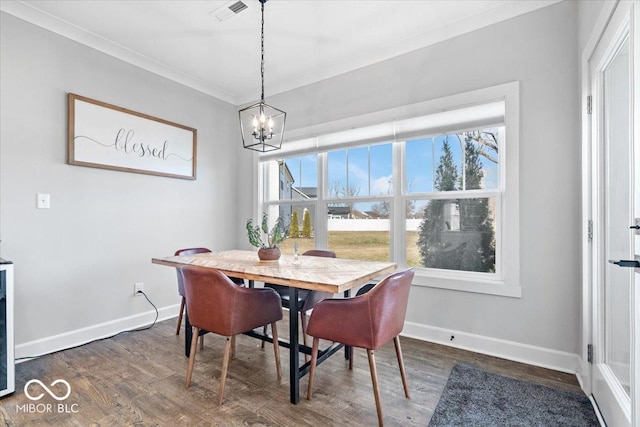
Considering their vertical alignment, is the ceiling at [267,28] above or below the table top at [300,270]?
above

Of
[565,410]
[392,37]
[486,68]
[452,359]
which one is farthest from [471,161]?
[565,410]

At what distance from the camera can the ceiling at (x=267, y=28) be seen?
8.04ft

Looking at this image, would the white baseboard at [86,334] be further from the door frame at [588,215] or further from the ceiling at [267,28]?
the door frame at [588,215]

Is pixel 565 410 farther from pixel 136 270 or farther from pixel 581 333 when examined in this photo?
pixel 136 270

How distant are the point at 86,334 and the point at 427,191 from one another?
3.35 metres

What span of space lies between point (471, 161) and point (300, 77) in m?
2.12

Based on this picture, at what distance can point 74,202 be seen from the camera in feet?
9.07

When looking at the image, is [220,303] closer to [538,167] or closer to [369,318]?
[369,318]

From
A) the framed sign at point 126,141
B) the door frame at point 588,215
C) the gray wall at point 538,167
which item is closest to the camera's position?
the door frame at point 588,215

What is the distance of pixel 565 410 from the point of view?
1.79 metres

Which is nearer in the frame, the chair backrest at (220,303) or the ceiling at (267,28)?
the chair backrest at (220,303)

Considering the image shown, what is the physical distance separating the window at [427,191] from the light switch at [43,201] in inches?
91.9

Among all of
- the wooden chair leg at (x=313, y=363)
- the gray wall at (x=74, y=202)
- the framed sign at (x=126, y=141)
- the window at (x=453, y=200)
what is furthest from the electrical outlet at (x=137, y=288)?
the window at (x=453, y=200)

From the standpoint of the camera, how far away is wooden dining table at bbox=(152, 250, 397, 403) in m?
1.74
